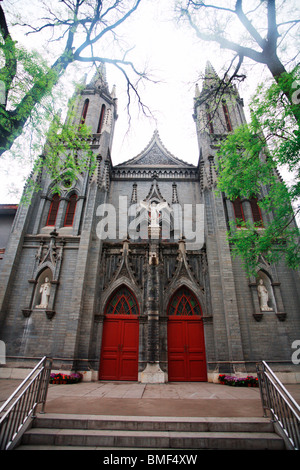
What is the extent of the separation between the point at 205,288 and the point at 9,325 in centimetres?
1003

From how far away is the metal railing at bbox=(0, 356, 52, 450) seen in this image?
339cm

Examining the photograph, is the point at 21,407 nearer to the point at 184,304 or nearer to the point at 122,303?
the point at 122,303

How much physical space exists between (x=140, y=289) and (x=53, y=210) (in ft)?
24.4

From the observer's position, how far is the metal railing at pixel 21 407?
133 inches

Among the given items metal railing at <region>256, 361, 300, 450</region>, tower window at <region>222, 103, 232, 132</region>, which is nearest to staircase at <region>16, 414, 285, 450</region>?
metal railing at <region>256, 361, 300, 450</region>

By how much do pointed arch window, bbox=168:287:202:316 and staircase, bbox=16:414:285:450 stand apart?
26.6 feet

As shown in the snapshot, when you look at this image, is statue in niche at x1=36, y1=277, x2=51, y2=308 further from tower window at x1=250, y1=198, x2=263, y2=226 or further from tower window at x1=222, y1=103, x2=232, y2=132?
tower window at x1=222, y1=103, x2=232, y2=132

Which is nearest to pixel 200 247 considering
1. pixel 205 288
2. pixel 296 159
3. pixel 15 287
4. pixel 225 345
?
pixel 205 288

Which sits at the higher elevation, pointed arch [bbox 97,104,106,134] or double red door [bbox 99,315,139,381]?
pointed arch [bbox 97,104,106,134]

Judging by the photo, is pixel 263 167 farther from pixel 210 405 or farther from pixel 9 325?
pixel 9 325

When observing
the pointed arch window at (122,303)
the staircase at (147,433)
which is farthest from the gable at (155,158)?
the staircase at (147,433)

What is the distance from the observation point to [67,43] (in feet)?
30.2

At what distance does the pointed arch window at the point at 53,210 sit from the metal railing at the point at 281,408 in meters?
13.0

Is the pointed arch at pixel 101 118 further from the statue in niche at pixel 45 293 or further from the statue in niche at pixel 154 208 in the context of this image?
the statue in niche at pixel 45 293
